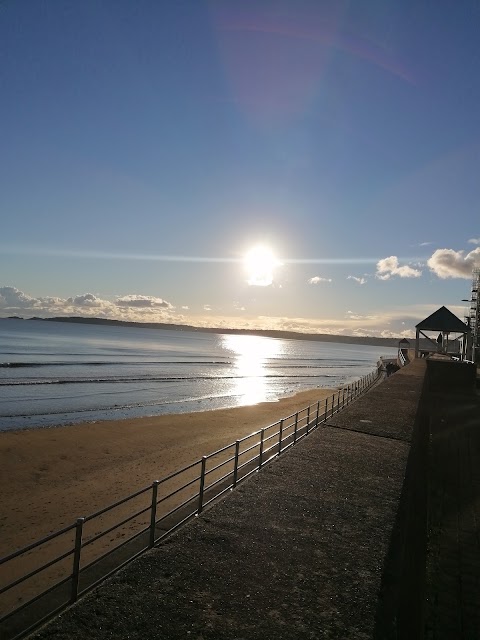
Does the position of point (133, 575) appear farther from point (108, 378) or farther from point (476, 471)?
point (108, 378)

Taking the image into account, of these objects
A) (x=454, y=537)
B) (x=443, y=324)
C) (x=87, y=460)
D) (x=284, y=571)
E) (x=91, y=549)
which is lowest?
(x=87, y=460)

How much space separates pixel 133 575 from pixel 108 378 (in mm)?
38558

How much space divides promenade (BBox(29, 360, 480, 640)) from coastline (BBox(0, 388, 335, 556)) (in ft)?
20.2

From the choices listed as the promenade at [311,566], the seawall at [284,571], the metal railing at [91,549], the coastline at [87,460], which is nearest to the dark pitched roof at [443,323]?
the coastline at [87,460]

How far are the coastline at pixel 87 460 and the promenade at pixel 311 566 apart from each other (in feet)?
20.2

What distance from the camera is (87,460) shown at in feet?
47.1

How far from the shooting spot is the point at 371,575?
3.37 meters

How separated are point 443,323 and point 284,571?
2988 centimetres

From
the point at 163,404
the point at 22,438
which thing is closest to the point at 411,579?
the point at 22,438

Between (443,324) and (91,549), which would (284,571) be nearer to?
(91,549)

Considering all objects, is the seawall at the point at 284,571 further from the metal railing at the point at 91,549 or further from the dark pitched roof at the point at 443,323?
the dark pitched roof at the point at 443,323

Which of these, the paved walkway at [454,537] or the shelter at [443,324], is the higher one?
the shelter at [443,324]

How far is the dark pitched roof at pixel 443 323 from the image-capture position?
29.5 m

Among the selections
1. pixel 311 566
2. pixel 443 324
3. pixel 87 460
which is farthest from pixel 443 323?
pixel 311 566
